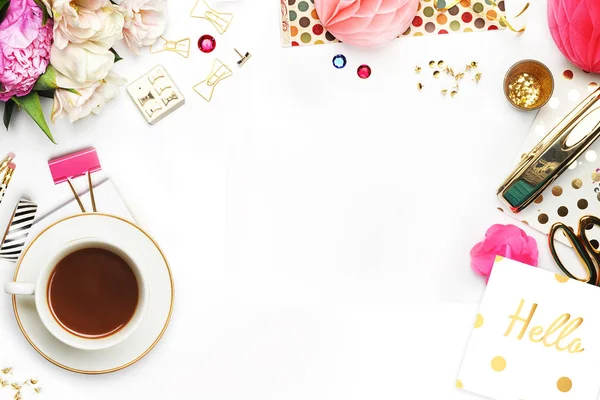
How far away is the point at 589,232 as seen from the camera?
2.21ft

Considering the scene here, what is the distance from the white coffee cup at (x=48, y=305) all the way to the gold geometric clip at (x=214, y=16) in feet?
0.93

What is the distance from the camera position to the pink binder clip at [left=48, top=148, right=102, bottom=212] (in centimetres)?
67

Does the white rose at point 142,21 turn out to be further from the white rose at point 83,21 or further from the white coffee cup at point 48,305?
the white coffee cup at point 48,305

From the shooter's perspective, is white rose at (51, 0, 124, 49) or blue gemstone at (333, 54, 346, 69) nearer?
white rose at (51, 0, 124, 49)

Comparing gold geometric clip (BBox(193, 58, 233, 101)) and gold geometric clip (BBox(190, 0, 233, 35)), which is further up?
gold geometric clip (BBox(190, 0, 233, 35))

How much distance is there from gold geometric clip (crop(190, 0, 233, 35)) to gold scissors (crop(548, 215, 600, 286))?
456mm

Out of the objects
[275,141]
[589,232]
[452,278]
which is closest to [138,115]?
[275,141]

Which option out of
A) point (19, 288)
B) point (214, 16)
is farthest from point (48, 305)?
point (214, 16)

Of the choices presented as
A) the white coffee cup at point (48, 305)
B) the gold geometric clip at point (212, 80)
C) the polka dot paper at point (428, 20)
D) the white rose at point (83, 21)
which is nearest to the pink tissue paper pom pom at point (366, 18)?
Answer: the polka dot paper at point (428, 20)

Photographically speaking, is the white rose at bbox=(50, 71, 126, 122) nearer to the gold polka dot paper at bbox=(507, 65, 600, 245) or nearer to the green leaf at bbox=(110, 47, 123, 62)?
the green leaf at bbox=(110, 47, 123, 62)

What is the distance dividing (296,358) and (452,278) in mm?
210

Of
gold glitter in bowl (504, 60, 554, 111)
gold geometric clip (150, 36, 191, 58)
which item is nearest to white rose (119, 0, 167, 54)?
gold geometric clip (150, 36, 191, 58)

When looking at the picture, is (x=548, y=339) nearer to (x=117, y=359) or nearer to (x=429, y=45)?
(x=429, y=45)

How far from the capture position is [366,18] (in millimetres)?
647
